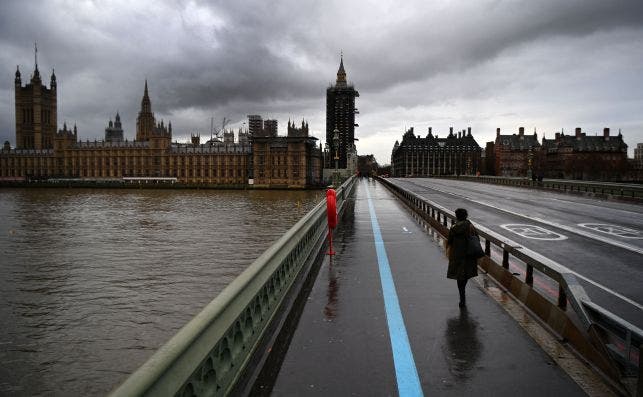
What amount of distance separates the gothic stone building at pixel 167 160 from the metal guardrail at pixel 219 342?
151m

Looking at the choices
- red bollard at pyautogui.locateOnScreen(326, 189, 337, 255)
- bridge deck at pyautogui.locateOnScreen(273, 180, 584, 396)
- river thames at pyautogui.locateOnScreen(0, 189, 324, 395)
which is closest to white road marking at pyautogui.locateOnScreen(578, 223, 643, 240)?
bridge deck at pyautogui.locateOnScreen(273, 180, 584, 396)

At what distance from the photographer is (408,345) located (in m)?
6.41

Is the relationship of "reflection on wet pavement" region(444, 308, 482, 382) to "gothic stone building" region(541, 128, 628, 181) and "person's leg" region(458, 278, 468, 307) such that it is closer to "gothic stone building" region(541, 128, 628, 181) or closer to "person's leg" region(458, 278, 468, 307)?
"person's leg" region(458, 278, 468, 307)

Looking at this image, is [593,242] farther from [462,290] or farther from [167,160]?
[167,160]

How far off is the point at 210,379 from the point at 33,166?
716ft

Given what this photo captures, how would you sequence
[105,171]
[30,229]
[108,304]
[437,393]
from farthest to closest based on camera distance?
[105,171]
[30,229]
[108,304]
[437,393]

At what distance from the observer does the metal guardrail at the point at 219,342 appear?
320 centimetres

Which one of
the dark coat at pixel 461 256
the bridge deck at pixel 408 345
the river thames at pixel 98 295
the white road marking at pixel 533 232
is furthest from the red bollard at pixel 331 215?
the white road marking at pixel 533 232

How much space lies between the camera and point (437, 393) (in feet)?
16.6

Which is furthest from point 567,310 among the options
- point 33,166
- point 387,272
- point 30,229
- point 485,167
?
point 33,166

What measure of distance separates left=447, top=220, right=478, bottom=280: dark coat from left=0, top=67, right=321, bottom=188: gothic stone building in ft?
491

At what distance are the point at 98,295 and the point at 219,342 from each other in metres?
16.0

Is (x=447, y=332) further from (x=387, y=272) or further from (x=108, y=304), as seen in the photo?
(x=108, y=304)

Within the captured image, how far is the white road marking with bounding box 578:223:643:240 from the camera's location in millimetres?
17969
